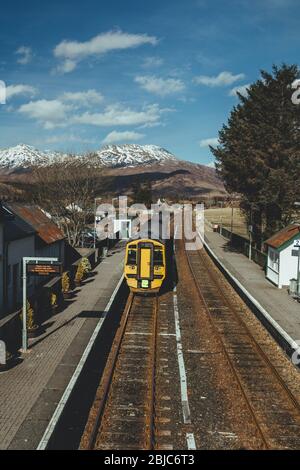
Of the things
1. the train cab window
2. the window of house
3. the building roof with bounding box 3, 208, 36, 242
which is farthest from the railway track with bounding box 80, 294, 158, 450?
the window of house

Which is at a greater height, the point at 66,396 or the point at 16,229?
the point at 16,229

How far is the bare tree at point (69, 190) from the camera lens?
4112 centimetres

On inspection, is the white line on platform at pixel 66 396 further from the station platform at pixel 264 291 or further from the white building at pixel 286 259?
the white building at pixel 286 259

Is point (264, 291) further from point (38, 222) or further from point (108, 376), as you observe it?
point (108, 376)

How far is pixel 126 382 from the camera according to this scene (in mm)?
13594

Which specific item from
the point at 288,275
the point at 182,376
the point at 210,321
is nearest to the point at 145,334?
the point at 210,321

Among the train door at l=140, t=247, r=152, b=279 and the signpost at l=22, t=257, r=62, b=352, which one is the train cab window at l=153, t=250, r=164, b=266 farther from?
the signpost at l=22, t=257, r=62, b=352

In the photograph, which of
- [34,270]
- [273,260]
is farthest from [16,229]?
[273,260]

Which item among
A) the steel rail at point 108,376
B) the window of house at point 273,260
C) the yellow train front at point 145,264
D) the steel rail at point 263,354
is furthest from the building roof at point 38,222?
the window of house at point 273,260

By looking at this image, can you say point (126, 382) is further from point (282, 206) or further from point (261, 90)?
point (261, 90)

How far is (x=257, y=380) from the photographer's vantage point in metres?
14.0

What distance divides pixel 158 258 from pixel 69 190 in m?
19.7

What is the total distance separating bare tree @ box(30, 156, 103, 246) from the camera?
41.1m

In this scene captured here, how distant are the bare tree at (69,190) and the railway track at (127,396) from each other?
2344 cm
